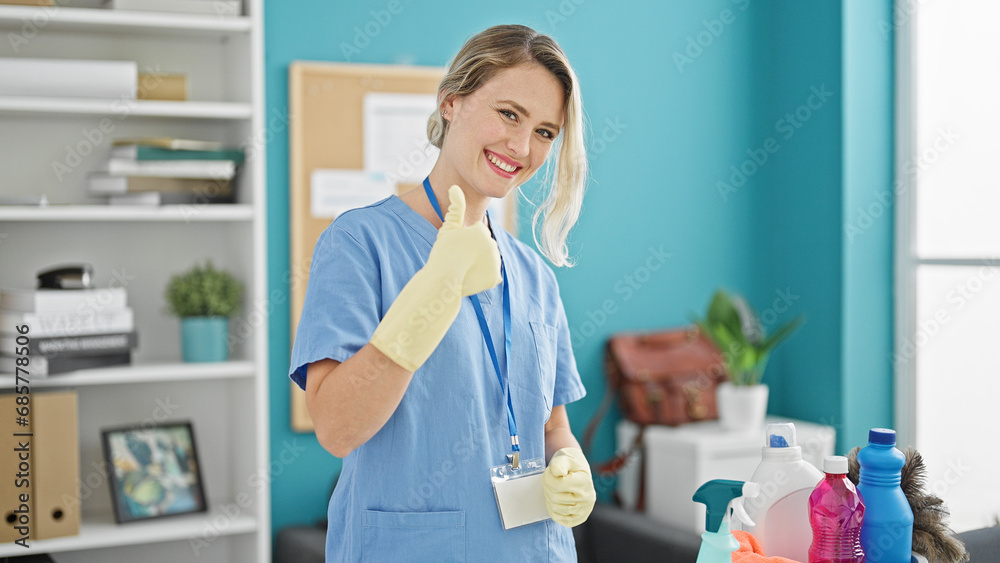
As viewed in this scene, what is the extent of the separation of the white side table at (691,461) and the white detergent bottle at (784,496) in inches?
50.1

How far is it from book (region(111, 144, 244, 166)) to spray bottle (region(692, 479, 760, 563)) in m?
1.54

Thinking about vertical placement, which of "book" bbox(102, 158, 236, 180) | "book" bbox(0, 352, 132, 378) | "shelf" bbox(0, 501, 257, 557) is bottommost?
"shelf" bbox(0, 501, 257, 557)

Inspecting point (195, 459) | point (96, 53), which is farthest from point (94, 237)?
point (195, 459)

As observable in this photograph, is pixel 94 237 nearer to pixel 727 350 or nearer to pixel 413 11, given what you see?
pixel 413 11

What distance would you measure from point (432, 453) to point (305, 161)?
1.55 m

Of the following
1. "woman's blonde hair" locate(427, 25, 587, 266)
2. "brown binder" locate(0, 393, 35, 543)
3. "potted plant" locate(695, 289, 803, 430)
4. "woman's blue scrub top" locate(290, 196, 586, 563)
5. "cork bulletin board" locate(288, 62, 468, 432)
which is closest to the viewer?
"woman's blue scrub top" locate(290, 196, 586, 563)

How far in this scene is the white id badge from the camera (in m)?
1.23

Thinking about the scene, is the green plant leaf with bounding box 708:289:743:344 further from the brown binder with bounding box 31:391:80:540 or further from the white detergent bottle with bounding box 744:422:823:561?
the brown binder with bounding box 31:391:80:540

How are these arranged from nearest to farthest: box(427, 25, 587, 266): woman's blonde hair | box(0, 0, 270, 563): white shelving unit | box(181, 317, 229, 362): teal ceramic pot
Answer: box(427, 25, 587, 266): woman's blonde hair < box(0, 0, 270, 563): white shelving unit < box(181, 317, 229, 362): teal ceramic pot

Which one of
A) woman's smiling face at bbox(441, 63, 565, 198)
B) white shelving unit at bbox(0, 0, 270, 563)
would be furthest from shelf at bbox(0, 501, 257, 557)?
woman's smiling face at bbox(441, 63, 565, 198)

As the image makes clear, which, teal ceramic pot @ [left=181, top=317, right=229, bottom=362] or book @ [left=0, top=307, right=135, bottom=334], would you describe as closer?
book @ [left=0, top=307, right=135, bottom=334]

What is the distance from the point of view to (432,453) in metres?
1.19

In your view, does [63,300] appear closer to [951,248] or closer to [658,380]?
[658,380]

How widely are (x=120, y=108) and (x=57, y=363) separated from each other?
24.4 inches
